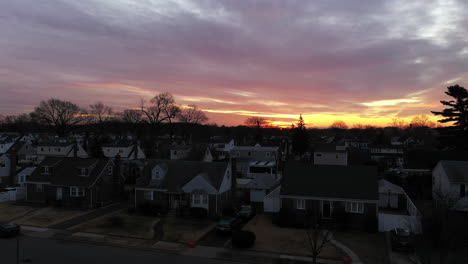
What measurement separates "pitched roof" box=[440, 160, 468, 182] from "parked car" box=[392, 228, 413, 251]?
13783 millimetres

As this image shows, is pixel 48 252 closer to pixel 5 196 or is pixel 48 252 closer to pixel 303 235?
pixel 303 235

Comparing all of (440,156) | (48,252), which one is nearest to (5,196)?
(48,252)

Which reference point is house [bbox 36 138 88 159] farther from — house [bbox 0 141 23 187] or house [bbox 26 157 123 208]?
house [bbox 26 157 123 208]

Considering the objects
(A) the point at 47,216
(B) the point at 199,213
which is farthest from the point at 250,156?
(A) the point at 47,216

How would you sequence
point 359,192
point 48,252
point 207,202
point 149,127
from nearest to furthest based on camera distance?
point 48,252, point 359,192, point 207,202, point 149,127

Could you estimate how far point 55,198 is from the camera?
37.3 m

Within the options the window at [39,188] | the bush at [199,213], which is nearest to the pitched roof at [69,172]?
the window at [39,188]

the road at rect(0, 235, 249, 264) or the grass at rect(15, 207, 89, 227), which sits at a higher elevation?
the grass at rect(15, 207, 89, 227)

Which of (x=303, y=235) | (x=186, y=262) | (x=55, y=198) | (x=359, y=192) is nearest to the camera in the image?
(x=186, y=262)

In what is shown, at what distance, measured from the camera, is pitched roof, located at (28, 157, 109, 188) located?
1462 inches

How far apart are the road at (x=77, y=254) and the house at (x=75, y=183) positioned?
11.5 metres

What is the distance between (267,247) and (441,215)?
478 inches

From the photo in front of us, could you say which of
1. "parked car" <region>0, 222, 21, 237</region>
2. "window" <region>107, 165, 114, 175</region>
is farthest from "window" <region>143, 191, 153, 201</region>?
"parked car" <region>0, 222, 21, 237</region>

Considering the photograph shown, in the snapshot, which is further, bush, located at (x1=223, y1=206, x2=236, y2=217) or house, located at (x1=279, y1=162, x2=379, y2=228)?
bush, located at (x1=223, y1=206, x2=236, y2=217)
